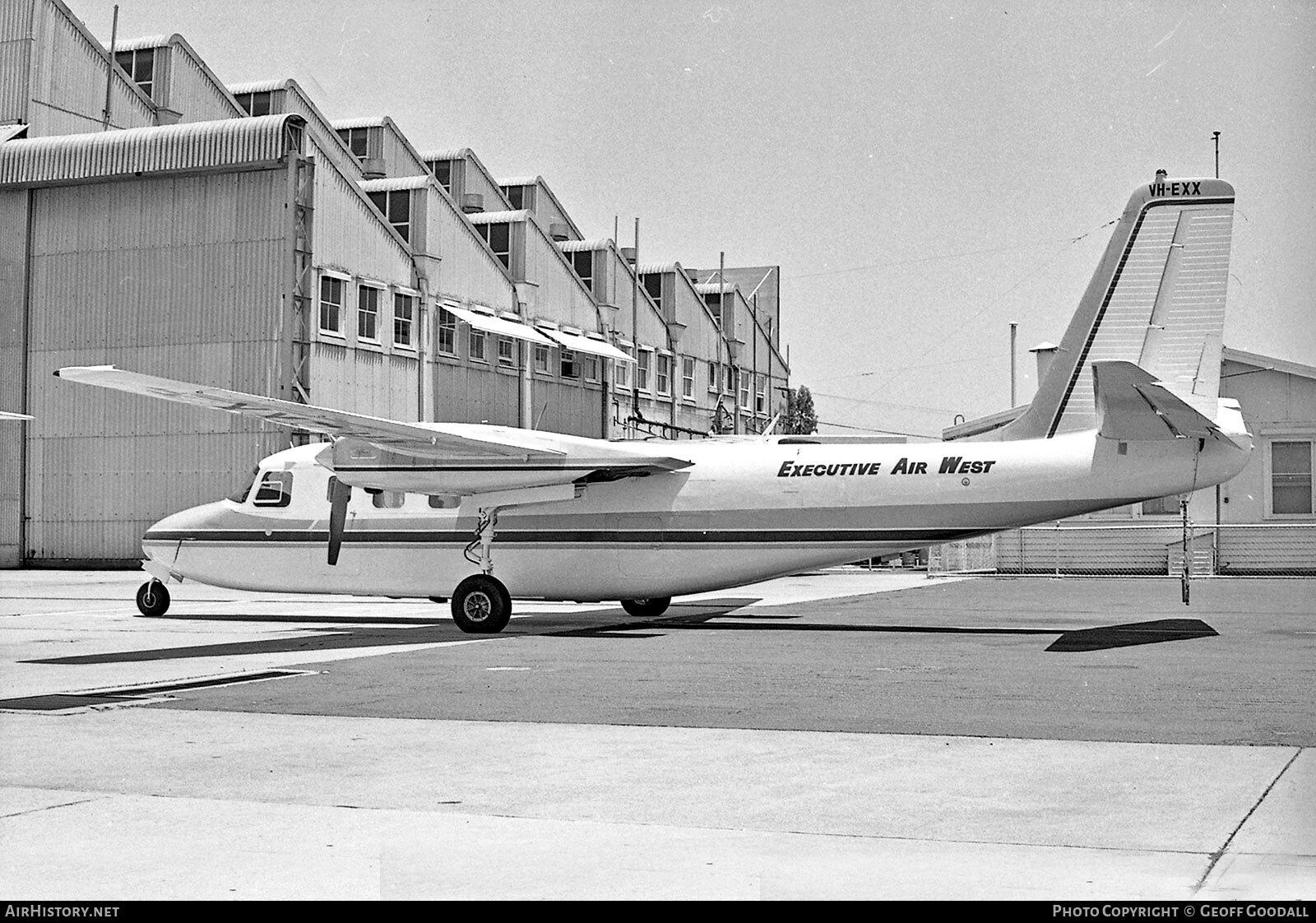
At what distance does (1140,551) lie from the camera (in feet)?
129

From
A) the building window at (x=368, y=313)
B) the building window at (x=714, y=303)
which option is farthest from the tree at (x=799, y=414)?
the building window at (x=368, y=313)

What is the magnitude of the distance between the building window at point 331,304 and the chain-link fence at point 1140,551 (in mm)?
18380

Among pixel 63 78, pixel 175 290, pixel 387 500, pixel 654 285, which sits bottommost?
pixel 387 500

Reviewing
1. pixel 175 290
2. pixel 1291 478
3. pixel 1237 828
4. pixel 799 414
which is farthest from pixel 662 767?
pixel 799 414

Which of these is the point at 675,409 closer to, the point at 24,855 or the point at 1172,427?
the point at 1172,427

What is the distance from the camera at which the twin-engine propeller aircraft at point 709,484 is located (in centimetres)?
1750

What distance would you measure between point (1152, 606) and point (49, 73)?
35.6m

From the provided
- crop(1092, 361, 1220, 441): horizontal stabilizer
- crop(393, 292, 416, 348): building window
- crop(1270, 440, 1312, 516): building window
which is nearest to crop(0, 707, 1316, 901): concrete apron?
crop(1092, 361, 1220, 441): horizontal stabilizer

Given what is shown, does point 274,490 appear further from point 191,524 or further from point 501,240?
point 501,240

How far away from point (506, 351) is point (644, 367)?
10.5 meters

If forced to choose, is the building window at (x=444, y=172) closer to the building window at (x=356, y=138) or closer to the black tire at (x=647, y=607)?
the building window at (x=356, y=138)

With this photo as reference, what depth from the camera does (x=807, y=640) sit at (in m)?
18.0

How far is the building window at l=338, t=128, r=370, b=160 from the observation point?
54.8 metres

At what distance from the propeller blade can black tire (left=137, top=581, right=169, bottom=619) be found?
3039 mm
